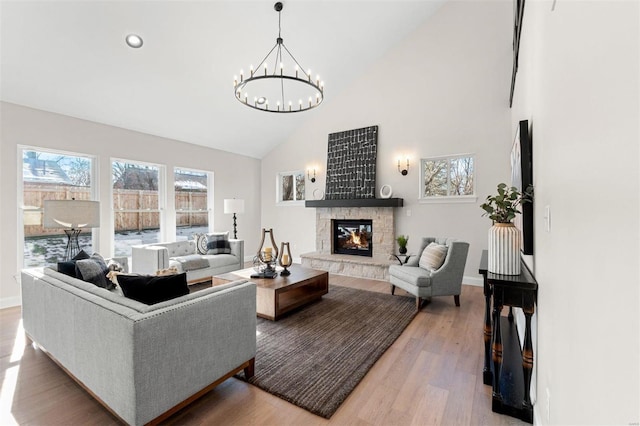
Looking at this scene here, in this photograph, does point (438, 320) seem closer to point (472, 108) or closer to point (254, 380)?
point (254, 380)

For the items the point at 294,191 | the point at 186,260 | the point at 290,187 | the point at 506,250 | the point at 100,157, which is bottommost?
the point at 186,260

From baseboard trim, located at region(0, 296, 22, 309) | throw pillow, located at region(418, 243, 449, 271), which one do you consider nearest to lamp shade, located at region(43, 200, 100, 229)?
baseboard trim, located at region(0, 296, 22, 309)

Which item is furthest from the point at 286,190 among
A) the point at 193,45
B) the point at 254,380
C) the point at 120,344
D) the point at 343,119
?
the point at 120,344

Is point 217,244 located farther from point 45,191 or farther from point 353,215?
point 353,215

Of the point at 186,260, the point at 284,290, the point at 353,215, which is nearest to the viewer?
the point at 284,290

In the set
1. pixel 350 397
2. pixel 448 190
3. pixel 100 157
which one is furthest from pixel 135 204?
pixel 448 190

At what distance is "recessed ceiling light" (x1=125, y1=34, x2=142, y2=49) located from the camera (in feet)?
12.0

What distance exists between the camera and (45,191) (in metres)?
4.29

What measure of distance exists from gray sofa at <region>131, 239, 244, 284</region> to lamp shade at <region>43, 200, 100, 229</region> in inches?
45.2

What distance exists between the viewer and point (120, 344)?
5.06ft

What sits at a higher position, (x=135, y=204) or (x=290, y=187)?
(x=290, y=187)

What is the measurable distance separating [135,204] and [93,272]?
10.4 ft

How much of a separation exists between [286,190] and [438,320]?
493 cm

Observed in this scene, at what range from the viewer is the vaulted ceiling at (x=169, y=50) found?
337cm
